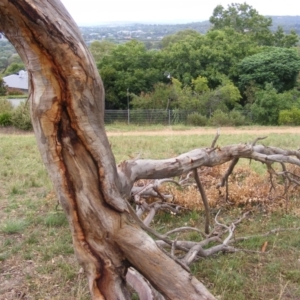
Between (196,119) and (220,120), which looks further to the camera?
(196,119)

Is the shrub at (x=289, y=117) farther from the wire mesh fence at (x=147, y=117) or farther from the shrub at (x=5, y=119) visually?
the shrub at (x=5, y=119)

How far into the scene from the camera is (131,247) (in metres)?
2.75

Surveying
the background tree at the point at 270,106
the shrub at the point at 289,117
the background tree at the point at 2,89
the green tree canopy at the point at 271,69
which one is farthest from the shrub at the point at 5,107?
the green tree canopy at the point at 271,69

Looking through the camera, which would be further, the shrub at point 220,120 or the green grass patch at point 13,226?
the shrub at point 220,120

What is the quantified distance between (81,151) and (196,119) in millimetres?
23769

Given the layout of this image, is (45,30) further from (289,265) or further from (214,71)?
(214,71)

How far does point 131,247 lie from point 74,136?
0.72m

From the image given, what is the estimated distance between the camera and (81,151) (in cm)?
257

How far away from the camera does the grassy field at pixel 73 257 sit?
3.77m

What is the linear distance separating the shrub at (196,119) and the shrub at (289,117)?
13.9 feet

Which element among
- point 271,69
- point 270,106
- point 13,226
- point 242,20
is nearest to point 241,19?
point 242,20

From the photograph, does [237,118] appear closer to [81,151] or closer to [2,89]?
[2,89]

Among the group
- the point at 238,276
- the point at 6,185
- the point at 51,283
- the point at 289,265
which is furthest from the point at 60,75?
the point at 6,185

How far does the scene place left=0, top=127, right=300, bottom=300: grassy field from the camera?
377 cm
